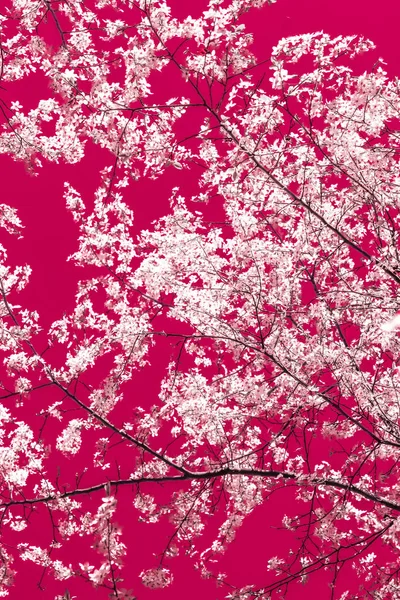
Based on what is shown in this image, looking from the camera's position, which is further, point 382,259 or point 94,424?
point 94,424

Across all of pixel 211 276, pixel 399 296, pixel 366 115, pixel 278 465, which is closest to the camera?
pixel 399 296

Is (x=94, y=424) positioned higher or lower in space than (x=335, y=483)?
higher

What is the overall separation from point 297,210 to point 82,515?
9.34 ft

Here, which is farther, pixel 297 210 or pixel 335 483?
pixel 297 210

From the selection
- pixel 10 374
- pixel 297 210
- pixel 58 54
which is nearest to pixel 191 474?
pixel 10 374

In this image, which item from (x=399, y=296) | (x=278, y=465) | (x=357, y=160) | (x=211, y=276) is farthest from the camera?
(x=278, y=465)

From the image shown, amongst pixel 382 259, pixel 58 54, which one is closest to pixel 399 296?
pixel 382 259

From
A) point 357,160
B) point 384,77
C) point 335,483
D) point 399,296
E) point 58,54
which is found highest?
point 58,54

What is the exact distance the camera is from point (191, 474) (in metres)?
3.83

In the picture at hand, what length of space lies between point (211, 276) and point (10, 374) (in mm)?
1789

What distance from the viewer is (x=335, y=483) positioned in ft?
11.9

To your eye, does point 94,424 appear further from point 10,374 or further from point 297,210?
point 297,210

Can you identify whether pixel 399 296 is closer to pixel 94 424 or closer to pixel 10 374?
pixel 94 424

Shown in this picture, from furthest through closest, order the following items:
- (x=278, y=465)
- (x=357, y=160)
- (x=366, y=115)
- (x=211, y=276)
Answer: (x=278, y=465)
(x=211, y=276)
(x=366, y=115)
(x=357, y=160)
